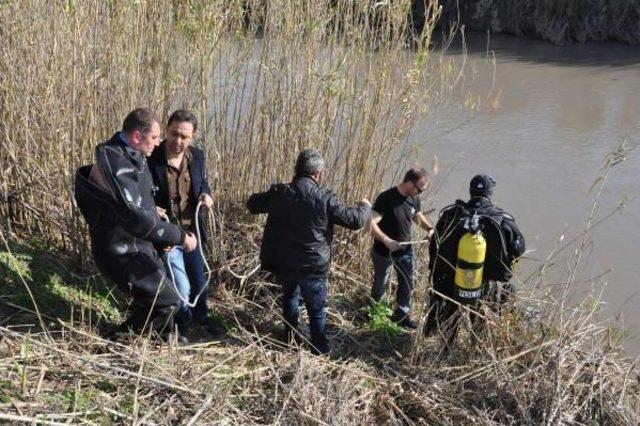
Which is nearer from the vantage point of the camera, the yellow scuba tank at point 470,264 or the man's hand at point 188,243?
the man's hand at point 188,243

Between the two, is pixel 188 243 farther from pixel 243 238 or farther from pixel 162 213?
pixel 243 238

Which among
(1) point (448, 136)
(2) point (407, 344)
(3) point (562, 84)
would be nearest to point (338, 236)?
(2) point (407, 344)

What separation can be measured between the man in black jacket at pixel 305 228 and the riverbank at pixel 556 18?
11.9 m

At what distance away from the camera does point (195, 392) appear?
3.16 meters

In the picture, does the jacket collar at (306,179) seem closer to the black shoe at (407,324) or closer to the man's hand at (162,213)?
the man's hand at (162,213)

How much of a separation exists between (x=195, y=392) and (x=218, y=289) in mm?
1501

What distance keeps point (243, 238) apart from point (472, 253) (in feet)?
5.41

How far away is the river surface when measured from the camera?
600cm

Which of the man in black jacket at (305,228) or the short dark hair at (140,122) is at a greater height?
the short dark hair at (140,122)

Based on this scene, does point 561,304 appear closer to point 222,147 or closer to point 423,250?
point 423,250

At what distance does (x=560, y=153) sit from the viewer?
29.8 feet

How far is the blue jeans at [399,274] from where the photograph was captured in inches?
183

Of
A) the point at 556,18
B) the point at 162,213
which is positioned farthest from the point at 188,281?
the point at 556,18

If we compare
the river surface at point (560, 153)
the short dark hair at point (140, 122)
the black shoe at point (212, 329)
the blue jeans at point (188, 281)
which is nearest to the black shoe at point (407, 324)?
the river surface at point (560, 153)
